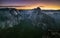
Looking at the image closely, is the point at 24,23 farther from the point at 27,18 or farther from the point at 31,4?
the point at 31,4

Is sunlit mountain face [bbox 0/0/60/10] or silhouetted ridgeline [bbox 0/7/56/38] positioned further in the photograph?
sunlit mountain face [bbox 0/0/60/10]

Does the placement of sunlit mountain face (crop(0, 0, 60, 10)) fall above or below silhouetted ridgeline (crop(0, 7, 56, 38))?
above

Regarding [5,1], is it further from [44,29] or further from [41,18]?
[44,29]

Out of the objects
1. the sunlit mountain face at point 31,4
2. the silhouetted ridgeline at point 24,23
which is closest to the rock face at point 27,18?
the silhouetted ridgeline at point 24,23

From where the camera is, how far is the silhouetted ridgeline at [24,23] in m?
1.43

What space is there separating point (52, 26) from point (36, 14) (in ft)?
0.94

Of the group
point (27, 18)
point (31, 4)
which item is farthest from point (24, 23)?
point (31, 4)

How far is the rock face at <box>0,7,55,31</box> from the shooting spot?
1.49 meters

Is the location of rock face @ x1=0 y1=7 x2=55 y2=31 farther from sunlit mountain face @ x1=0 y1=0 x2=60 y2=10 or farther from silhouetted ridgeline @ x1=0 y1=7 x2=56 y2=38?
sunlit mountain face @ x1=0 y1=0 x2=60 y2=10

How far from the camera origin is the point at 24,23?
1.51m

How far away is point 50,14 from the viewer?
1.58 metres

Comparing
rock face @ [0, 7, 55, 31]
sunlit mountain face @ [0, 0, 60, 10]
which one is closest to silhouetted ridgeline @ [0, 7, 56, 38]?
rock face @ [0, 7, 55, 31]

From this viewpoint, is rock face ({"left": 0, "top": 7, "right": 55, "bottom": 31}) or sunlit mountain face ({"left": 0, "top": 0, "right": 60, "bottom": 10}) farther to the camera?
sunlit mountain face ({"left": 0, "top": 0, "right": 60, "bottom": 10})

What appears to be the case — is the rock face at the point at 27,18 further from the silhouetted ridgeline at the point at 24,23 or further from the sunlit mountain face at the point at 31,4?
the sunlit mountain face at the point at 31,4
